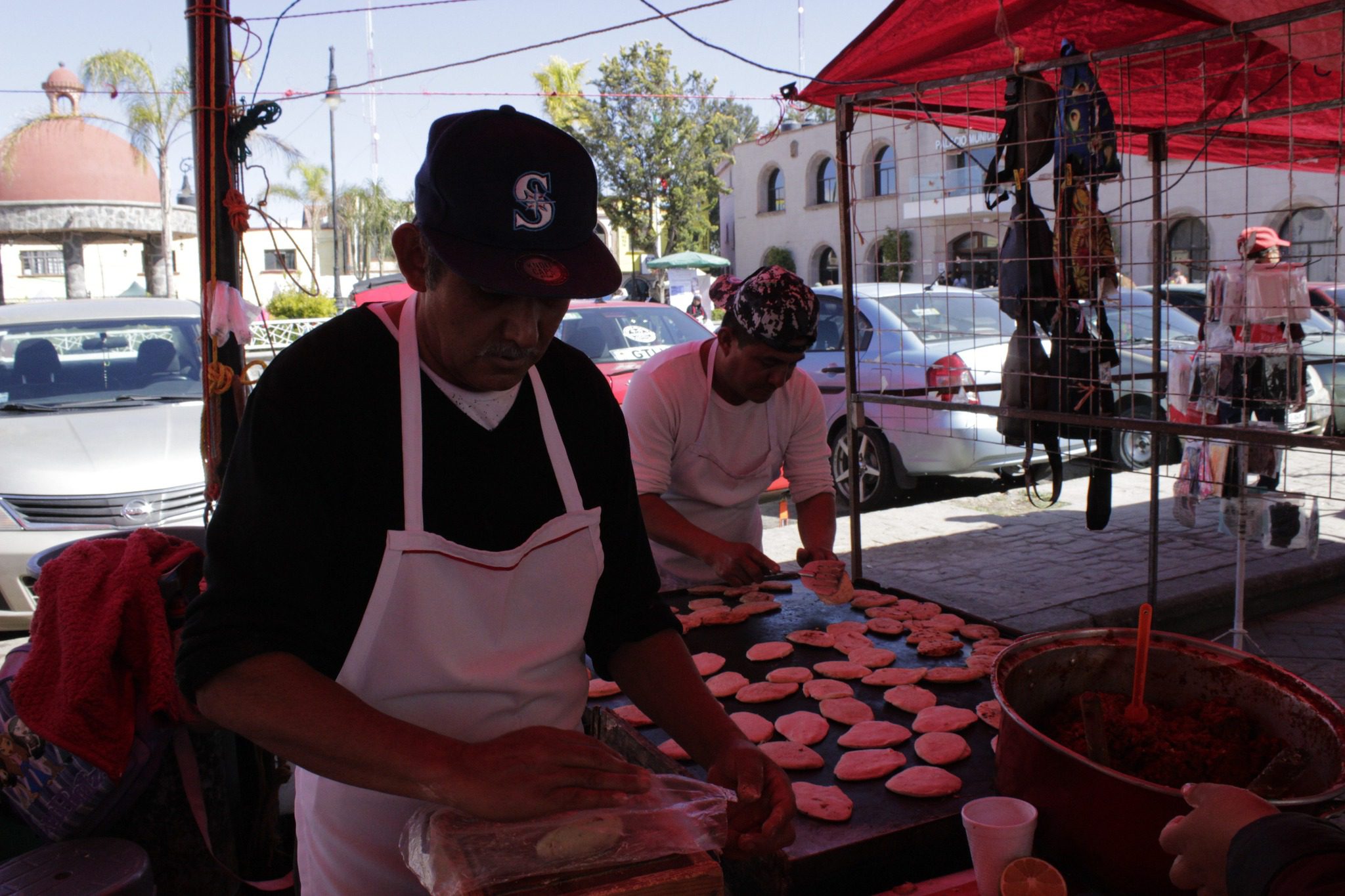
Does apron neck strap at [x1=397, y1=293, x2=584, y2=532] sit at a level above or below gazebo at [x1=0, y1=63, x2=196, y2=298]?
below

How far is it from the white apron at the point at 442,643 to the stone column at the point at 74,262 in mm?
28279

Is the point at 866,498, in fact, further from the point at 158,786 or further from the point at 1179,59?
the point at 158,786

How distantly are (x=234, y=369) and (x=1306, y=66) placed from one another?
14.5 feet

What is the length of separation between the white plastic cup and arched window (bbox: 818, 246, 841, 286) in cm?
2773

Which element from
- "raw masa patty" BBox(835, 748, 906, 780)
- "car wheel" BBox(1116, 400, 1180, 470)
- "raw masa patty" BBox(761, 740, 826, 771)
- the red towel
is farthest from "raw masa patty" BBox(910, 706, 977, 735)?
"car wheel" BBox(1116, 400, 1180, 470)

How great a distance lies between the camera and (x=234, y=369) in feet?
10.4

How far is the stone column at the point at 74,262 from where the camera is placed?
25.2 m

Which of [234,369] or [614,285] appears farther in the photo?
[234,369]

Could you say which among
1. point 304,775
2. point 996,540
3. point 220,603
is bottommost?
point 996,540

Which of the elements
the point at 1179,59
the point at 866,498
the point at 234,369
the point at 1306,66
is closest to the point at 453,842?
the point at 234,369

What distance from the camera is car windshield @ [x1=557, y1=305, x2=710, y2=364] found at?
6992mm

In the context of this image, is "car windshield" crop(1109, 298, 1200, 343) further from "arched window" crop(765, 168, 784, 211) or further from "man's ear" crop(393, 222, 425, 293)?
"arched window" crop(765, 168, 784, 211)

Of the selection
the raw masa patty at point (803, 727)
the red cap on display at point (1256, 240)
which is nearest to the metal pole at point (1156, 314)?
the red cap on display at point (1256, 240)

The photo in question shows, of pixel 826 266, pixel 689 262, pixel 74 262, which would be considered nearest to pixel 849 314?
pixel 689 262
